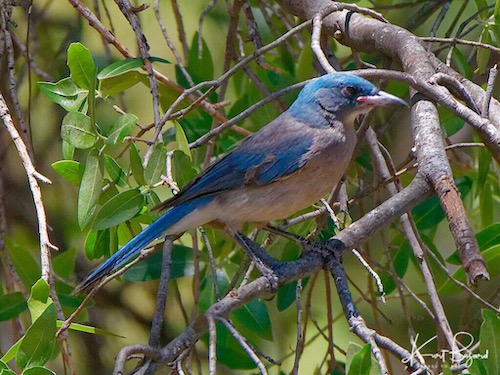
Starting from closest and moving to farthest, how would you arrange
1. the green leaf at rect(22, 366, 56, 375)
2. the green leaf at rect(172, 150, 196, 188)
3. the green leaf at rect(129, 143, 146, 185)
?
the green leaf at rect(22, 366, 56, 375), the green leaf at rect(129, 143, 146, 185), the green leaf at rect(172, 150, 196, 188)

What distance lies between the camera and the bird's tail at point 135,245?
3.29 meters

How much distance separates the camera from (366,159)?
408cm

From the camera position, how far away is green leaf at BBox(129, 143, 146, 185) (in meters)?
3.04

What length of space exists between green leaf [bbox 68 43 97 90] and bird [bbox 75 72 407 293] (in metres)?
0.60

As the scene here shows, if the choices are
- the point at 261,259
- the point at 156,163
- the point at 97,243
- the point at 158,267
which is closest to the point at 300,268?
the point at 261,259

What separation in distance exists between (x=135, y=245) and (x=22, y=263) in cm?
60

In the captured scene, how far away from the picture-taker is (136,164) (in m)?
3.07

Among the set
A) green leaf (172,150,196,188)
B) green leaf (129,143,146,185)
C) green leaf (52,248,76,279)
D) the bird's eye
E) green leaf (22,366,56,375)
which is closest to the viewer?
green leaf (22,366,56,375)

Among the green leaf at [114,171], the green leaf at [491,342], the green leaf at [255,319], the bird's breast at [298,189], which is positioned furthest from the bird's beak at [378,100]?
the green leaf at [491,342]

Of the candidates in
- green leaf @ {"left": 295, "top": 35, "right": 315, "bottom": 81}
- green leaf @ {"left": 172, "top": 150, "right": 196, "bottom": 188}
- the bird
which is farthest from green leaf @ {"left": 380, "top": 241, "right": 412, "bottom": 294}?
green leaf @ {"left": 172, "top": 150, "right": 196, "bottom": 188}

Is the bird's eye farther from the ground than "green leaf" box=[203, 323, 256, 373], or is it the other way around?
the bird's eye

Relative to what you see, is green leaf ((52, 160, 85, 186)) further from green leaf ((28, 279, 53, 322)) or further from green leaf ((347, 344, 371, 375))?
green leaf ((347, 344, 371, 375))

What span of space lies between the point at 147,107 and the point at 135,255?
2171 millimetres

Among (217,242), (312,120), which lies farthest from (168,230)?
(312,120)
